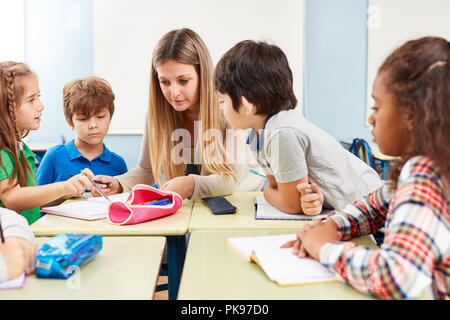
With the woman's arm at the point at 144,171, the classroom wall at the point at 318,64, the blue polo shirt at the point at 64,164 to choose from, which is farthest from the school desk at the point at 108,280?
the classroom wall at the point at 318,64

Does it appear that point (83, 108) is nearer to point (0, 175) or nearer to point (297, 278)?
point (0, 175)

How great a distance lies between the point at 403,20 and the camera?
396 cm

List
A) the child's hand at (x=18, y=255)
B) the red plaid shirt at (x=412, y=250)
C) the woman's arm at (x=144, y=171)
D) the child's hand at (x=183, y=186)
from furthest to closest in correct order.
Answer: the woman's arm at (x=144, y=171) < the child's hand at (x=183, y=186) < the child's hand at (x=18, y=255) < the red plaid shirt at (x=412, y=250)

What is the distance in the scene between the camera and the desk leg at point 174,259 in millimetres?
1317

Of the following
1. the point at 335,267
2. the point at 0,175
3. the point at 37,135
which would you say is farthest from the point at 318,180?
the point at 37,135

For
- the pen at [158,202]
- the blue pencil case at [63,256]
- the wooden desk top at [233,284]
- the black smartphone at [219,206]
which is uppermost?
the blue pencil case at [63,256]

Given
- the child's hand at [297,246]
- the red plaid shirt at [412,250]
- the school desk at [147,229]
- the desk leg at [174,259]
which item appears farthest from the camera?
the desk leg at [174,259]

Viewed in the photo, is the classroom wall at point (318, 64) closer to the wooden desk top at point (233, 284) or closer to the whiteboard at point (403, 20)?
the whiteboard at point (403, 20)

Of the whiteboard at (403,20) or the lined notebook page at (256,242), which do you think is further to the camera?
the whiteboard at (403,20)

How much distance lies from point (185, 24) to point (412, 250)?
3.69 meters

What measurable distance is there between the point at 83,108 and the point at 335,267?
154cm

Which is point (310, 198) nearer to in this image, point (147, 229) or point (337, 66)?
point (147, 229)

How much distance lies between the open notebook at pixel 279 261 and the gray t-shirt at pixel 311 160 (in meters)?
0.28

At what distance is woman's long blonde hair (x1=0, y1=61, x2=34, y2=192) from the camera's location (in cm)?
142
